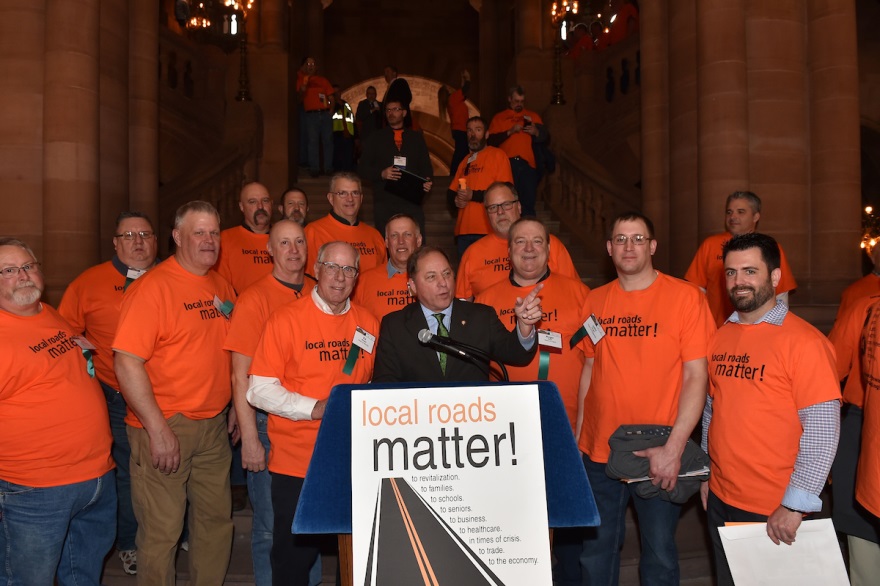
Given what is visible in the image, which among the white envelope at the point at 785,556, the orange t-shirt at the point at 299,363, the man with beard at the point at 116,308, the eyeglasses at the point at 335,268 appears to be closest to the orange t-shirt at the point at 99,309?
the man with beard at the point at 116,308

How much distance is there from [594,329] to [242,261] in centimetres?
287

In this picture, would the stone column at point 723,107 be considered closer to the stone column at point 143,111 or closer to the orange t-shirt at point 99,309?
the orange t-shirt at point 99,309

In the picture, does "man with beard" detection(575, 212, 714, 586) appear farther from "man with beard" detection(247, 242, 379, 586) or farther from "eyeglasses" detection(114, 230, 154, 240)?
"eyeglasses" detection(114, 230, 154, 240)

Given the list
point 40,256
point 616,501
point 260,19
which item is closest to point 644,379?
point 616,501

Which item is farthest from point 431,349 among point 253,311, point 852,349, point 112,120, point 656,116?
point 656,116

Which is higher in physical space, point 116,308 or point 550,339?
point 116,308

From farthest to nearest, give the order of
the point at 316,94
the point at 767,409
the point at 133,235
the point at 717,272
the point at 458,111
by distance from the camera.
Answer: the point at 458,111 → the point at 316,94 → the point at 717,272 → the point at 133,235 → the point at 767,409

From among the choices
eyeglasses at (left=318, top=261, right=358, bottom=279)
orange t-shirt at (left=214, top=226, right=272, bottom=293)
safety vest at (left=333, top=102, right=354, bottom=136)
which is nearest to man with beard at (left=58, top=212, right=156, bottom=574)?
orange t-shirt at (left=214, top=226, right=272, bottom=293)

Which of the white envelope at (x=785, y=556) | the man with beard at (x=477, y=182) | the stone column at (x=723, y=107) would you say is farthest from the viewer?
the stone column at (x=723, y=107)

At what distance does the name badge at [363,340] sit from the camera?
3631mm

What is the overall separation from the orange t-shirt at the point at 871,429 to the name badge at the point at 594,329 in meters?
1.17

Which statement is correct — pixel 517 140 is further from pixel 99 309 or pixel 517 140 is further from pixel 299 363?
pixel 299 363

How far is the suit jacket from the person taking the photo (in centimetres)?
349

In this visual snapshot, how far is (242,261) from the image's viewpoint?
17.9 ft
